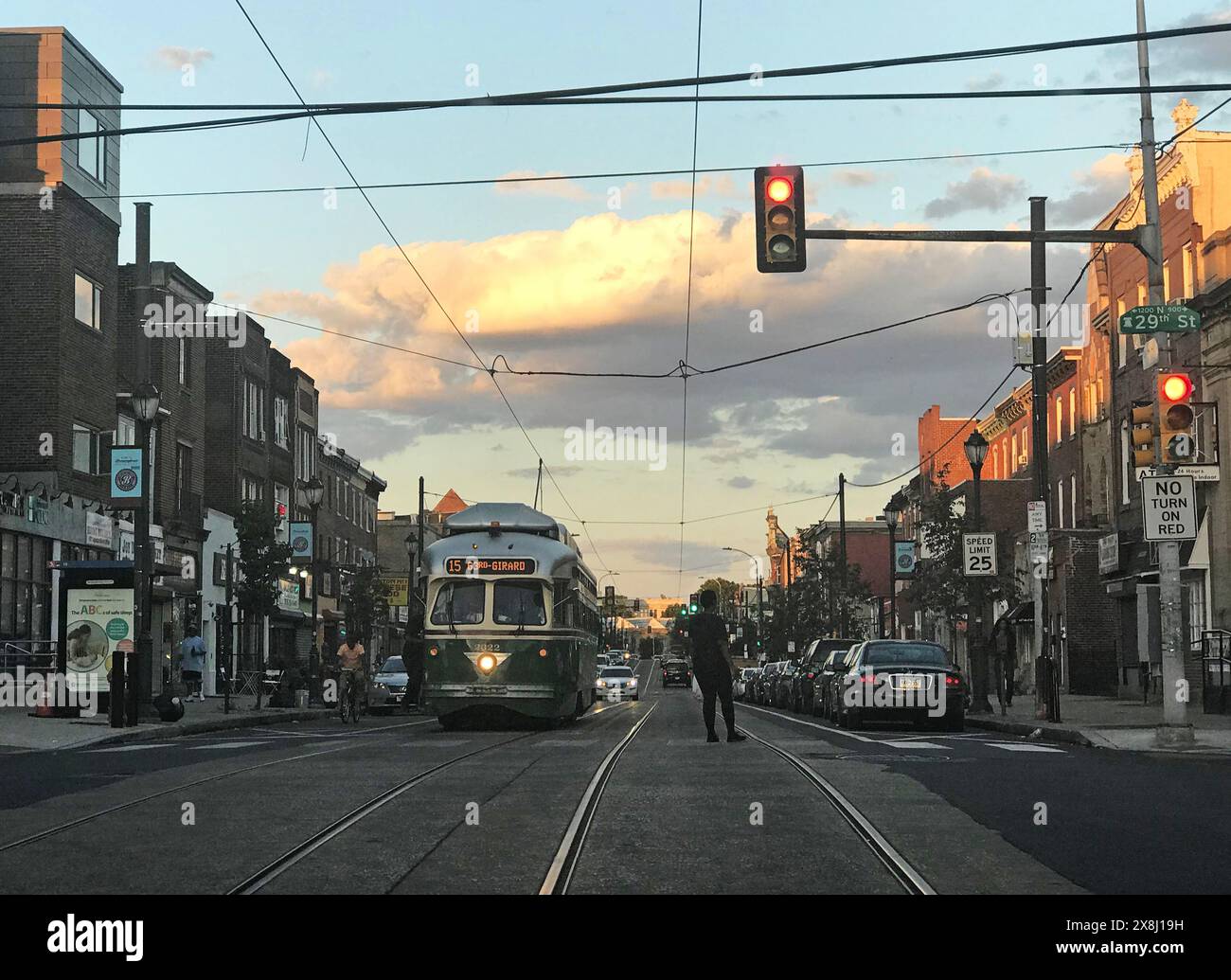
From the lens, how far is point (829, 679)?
104 ft

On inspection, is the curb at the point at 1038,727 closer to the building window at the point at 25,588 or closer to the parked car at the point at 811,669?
the parked car at the point at 811,669

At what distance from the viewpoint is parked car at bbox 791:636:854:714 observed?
119 feet

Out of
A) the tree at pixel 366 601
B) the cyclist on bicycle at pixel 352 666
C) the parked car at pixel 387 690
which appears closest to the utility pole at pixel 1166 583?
the cyclist on bicycle at pixel 352 666

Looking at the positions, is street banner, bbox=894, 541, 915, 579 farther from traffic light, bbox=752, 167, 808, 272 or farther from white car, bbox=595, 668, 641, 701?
traffic light, bbox=752, 167, 808, 272

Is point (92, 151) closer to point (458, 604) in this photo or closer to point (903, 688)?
point (458, 604)

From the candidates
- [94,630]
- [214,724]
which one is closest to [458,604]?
[214,724]

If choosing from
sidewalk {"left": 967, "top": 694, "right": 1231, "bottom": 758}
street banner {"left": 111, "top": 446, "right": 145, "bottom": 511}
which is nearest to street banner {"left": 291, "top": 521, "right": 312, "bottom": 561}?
street banner {"left": 111, "top": 446, "right": 145, "bottom": 511}

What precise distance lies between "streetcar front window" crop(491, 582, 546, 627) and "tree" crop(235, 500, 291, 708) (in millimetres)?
18317

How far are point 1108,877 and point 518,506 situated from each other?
1827 cm

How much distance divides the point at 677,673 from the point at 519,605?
72.6 m

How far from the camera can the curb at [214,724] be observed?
78.6 ft

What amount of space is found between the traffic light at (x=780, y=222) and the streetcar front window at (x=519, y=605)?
27.1 feet
